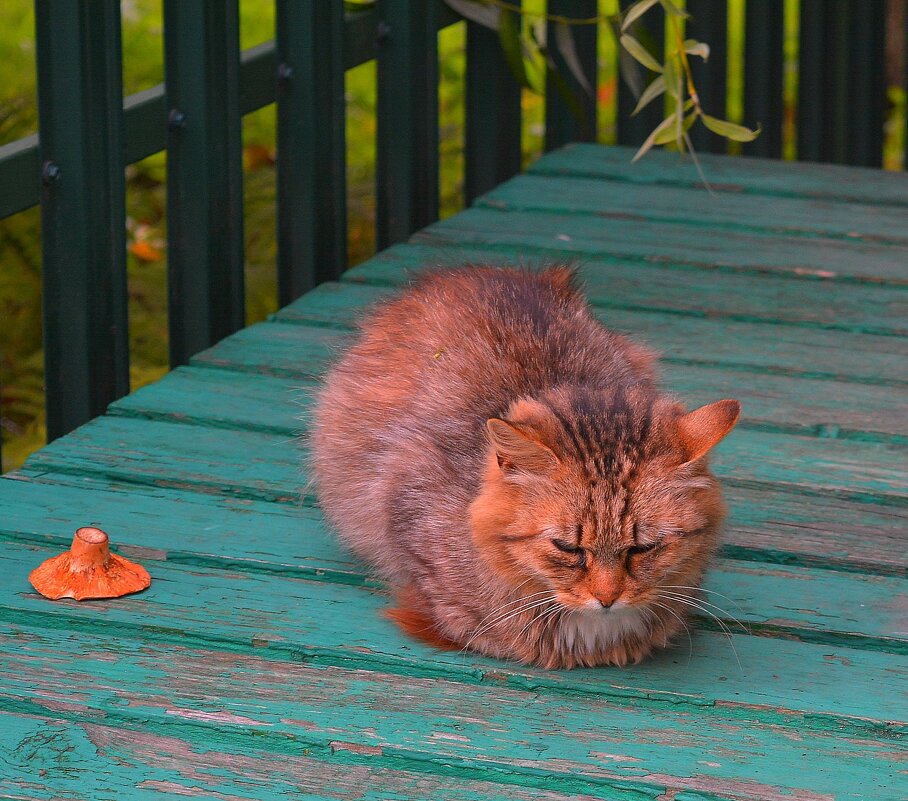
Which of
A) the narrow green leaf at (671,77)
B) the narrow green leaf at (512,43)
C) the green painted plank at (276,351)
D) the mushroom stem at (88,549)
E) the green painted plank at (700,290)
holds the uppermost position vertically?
the narrow green leaf at (512,43)

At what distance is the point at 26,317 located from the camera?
4.76m

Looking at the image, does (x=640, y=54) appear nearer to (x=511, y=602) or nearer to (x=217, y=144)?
(x=217, y=144)

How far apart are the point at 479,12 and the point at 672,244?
3.35 ft

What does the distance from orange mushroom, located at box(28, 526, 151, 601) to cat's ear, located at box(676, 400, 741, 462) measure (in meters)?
0.92

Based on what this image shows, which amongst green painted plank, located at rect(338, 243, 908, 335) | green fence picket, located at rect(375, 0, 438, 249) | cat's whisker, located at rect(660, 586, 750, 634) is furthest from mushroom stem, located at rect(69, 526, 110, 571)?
green fence picket, located at rect(375, 0, 438, 249)

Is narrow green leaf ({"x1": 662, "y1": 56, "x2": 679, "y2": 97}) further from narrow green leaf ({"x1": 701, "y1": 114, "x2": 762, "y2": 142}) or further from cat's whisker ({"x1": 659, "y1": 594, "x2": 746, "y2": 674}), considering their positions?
cat's whisker ({"x1": 659, "y1": 594, "x2": 746, "y2": 674})

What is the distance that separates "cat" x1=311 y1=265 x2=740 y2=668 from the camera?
211 centimetres

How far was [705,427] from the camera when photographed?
2.19m

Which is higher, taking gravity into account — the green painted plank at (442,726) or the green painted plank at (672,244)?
the green painted plank at (672,244)

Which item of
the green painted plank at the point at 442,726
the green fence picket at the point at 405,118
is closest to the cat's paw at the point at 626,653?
the green painted plank at the point at 442,726

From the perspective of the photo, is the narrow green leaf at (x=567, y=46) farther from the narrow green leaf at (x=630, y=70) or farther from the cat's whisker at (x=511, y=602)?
the cat's whisker at (x=511, y=602)

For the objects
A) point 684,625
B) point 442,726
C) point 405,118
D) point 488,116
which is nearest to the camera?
point 442,726

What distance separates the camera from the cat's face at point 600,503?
2098 mm

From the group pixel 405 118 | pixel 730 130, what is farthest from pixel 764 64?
pixel 730 130
